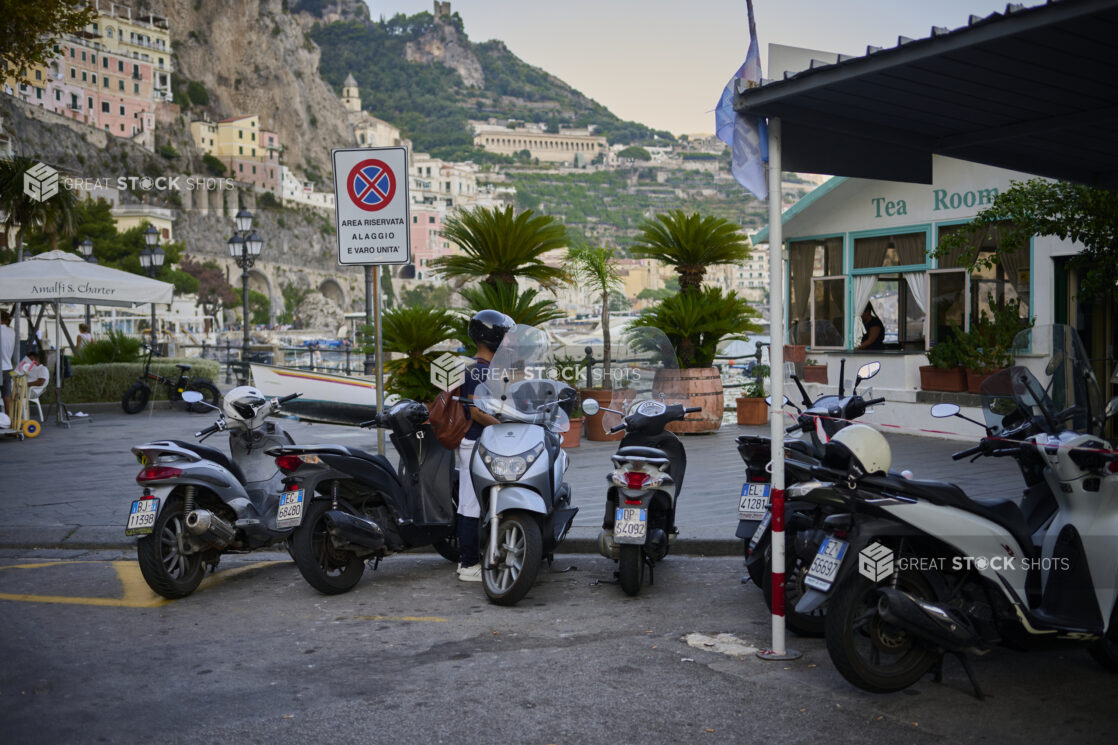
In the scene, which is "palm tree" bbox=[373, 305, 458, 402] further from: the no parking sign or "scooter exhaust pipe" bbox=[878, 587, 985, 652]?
"scooter exhaust pipe" bbox=[878, 587, 985, 652]

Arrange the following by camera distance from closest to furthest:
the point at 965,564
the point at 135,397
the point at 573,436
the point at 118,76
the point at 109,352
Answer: the point at 965,564
the point at 573,436
the point at 135,397
the point at 109,352
the point at 118,76

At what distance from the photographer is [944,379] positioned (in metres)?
13.4

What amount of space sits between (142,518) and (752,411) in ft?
33.1

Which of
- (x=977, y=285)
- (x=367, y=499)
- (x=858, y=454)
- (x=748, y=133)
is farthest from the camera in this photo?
(x=977, y=285)

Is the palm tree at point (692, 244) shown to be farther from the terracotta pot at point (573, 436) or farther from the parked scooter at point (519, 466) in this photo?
the parked scooter at point (519, 466)

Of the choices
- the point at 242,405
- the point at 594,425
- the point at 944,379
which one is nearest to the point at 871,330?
the point at 944,379

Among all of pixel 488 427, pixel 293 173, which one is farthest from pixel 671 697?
pixel 293 173

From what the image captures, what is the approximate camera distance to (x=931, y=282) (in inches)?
572

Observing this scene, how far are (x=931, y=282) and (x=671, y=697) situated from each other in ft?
37.7

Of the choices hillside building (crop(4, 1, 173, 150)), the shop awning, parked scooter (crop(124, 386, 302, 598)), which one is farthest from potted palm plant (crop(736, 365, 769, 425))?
hillside building (crop(4, 1, 173, 150))

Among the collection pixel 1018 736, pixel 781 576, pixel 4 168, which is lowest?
pixel 1018 736

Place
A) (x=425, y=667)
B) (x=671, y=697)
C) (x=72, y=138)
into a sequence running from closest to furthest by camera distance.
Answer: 1. (x=671, y=697)
2. (x=425, y=667)
3. (x=72, y=138)

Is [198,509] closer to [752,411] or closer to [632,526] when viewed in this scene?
[632,526]

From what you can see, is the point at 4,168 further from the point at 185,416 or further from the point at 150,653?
the point at 150,653
